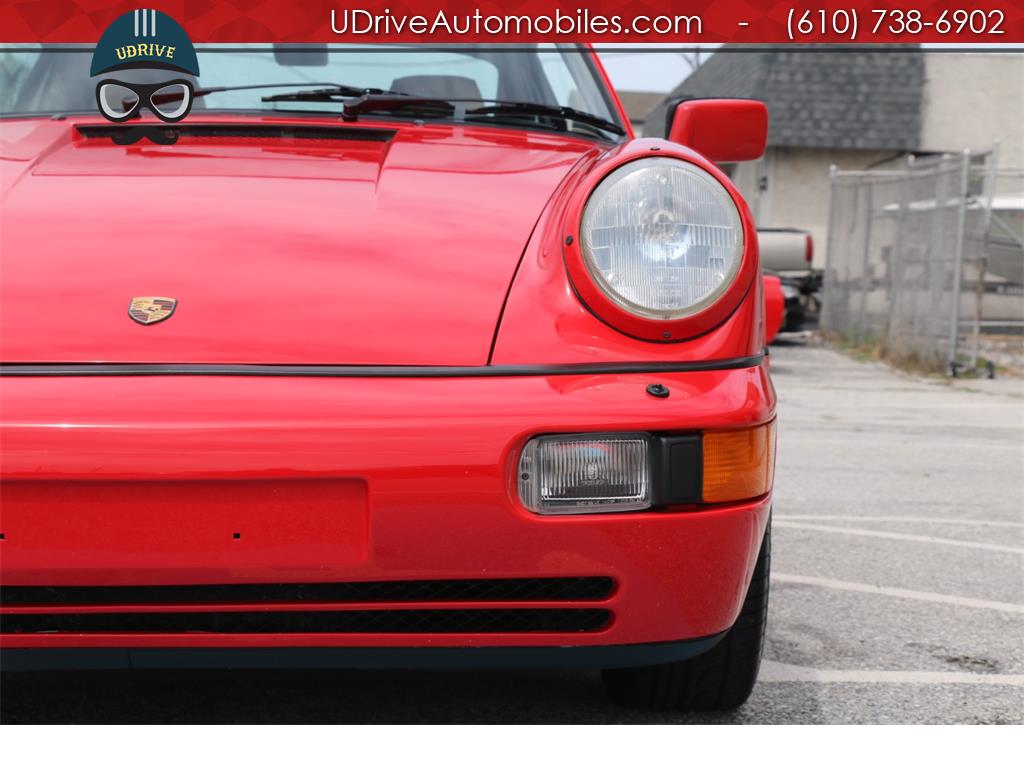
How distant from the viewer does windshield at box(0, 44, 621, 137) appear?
2.73m

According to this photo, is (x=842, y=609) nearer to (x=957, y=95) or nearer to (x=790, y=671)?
(x=790, y=671)

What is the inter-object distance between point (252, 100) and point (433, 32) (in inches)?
20.0

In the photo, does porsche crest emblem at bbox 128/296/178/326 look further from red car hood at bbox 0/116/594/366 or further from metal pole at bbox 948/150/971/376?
metal pole at bbox 948/150/971/376

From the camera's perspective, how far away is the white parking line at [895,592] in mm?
3230

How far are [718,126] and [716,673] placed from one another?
135 cm

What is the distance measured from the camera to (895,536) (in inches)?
162

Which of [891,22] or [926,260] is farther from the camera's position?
[926,260]

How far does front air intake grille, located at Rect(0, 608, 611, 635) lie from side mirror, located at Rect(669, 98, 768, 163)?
1429mm

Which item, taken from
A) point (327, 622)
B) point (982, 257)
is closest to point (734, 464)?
point (327, 622)

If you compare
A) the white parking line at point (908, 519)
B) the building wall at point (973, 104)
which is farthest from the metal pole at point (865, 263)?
the white parking line at point (908, 519)

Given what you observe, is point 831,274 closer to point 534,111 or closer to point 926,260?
point 926,260

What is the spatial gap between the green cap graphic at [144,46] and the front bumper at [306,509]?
118cm

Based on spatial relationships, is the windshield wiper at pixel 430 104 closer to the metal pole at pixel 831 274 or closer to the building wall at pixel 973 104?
the metal pole at pixel 831 274

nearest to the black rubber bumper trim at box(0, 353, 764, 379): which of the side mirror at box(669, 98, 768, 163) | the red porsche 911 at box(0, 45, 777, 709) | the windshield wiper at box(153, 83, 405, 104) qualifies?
the red porsche 911 at box(0, 45, 777, 709)
